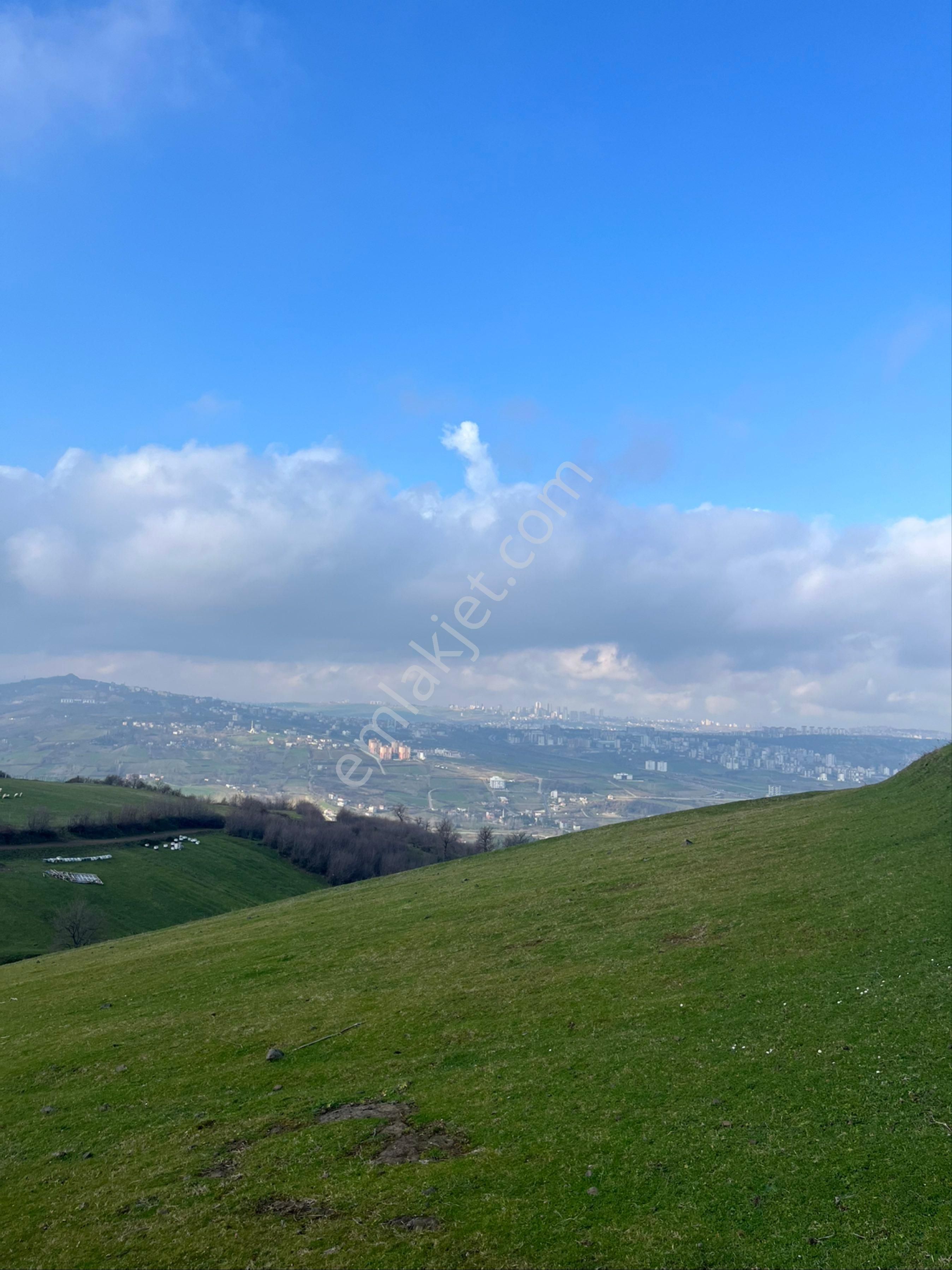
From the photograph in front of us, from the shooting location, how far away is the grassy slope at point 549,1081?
47.0 ft

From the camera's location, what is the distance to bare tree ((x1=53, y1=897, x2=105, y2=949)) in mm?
83812

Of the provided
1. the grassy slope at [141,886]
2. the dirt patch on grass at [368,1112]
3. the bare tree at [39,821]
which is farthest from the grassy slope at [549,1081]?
the bare tree at [39,821]

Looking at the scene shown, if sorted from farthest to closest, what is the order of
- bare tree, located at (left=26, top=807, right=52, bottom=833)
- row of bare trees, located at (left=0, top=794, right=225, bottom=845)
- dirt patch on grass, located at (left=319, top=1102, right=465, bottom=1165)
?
bare tree, located at (left=26, top=807, right=52, bottom=833), row of bare trees, located at (left=0, top=794, right=225, bottom=845), dirt patch on grass, located at (left=319, top=1102, right=465, bottom=1165)

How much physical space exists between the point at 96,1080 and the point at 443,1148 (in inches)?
622

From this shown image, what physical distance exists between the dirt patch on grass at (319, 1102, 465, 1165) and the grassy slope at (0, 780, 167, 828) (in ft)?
425

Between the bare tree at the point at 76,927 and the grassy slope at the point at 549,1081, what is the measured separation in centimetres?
4814

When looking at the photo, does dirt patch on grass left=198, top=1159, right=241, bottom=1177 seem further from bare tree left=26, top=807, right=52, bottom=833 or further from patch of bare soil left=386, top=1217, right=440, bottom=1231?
bare tree left=26, top=807, right=52, bottom=833

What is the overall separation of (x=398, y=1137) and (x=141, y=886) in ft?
343

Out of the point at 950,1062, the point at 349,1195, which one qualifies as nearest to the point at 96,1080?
the point at 349,1195

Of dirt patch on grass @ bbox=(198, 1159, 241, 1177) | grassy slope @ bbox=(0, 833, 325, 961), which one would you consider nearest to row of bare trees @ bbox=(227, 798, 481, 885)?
grassy slope @ bbox=(0, 833, 325, 961)

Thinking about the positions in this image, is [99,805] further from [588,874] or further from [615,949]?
[615,949]

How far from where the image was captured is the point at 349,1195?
16.0 m

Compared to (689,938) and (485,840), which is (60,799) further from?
(689,938)

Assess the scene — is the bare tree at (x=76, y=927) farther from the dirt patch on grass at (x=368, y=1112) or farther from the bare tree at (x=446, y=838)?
the bare tree at (x=446, y=838)
